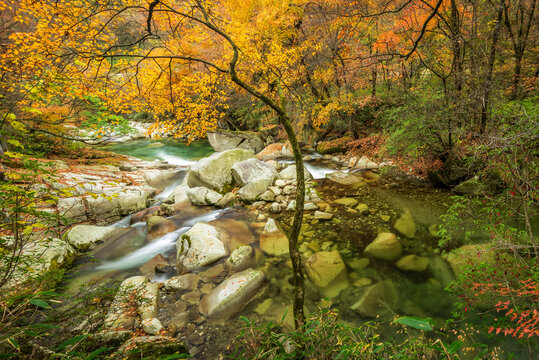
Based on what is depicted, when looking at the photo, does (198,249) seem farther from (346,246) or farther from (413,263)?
(413,263)

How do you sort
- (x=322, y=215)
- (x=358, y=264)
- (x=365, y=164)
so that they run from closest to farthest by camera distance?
(x=358, y=264) → (x=322, y=215) → (x=365, y=164)

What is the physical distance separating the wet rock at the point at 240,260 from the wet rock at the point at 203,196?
3047 mm

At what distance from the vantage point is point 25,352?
4.35ft

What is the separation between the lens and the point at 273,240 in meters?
5.29

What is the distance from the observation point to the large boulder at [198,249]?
4.66 m

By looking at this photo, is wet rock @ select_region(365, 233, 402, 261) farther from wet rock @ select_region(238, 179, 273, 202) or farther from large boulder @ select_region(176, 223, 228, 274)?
wet rock @ select_region(238, 179, 273, 202)

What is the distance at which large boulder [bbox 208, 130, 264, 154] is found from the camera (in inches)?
585

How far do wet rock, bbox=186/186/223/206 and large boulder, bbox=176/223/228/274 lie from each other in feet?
7.14

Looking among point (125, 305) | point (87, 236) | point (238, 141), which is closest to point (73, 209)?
point (87, 236)

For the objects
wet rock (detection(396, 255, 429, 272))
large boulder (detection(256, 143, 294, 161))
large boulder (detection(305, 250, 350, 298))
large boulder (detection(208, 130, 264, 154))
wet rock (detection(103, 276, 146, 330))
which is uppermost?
large boulder (detection(208, 130, 264, 154))

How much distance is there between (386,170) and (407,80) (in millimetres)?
4002

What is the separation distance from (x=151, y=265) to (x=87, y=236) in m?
2.07

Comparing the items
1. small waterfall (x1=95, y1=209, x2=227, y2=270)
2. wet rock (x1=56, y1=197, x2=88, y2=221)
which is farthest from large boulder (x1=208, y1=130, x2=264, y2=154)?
wet rock (x1=56, y1=197, x2=88, y2=221)

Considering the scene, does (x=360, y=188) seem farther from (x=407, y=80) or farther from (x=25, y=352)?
(x=25, y=352)
